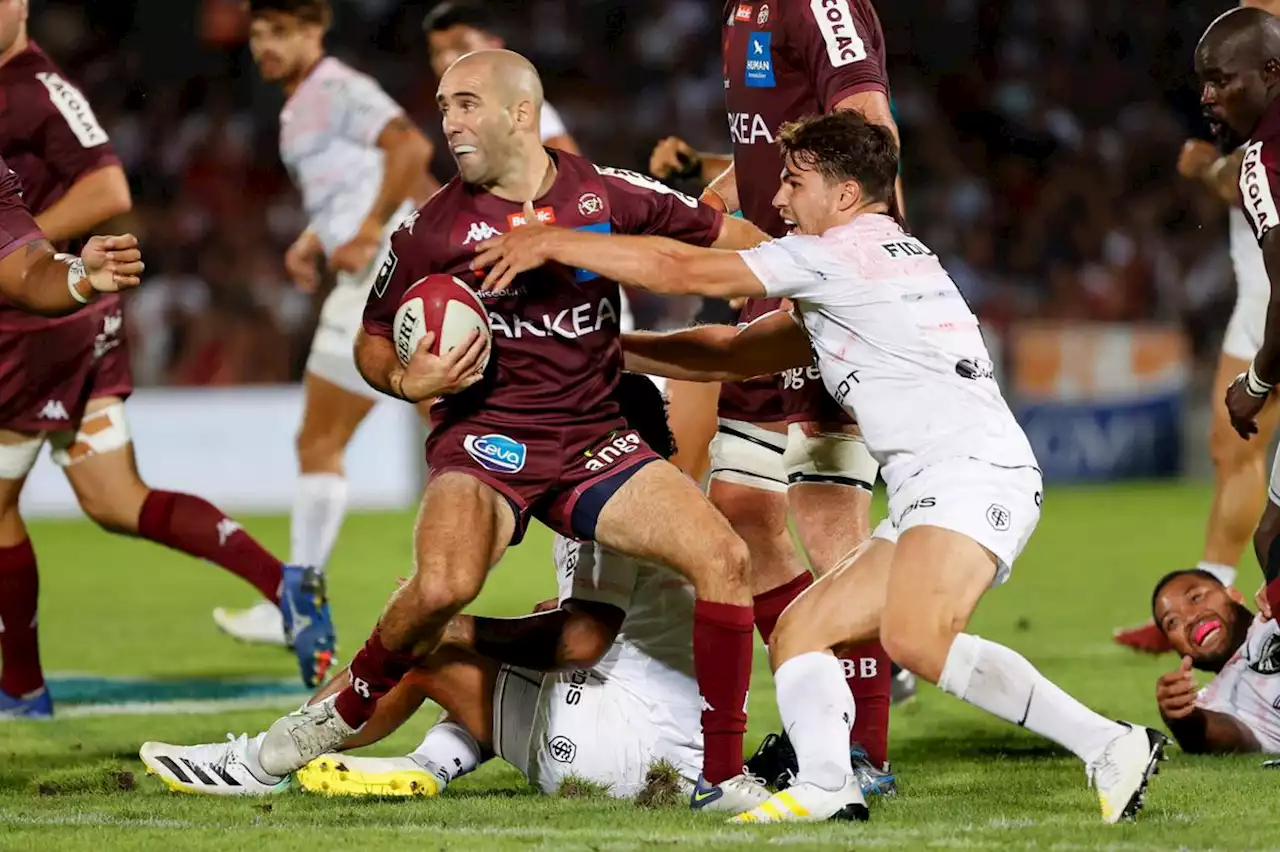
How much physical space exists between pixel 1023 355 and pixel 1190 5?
5310 mm

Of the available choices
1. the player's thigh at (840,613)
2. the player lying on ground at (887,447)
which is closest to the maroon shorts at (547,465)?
the player lying on ground at (887,447)

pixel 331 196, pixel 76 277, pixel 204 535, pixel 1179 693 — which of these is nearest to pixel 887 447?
pixel 1179 693

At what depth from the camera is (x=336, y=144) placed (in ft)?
30.6

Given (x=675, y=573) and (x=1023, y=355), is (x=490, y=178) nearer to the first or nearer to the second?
(x=675, y=573)

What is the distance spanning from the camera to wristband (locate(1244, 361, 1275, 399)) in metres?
6.04

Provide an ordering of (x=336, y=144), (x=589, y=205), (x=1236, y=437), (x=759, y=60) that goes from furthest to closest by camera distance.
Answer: (x=336, y=144)
(x=1236, y=437)
(x=759, y=60)
(x=589, y=205)

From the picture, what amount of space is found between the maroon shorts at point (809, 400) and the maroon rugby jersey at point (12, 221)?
239cm

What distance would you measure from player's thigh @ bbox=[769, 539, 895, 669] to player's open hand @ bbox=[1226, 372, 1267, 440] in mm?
1734

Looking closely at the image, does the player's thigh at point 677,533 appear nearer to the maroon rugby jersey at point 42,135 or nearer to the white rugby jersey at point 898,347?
the white rugby jersey at point 898,347

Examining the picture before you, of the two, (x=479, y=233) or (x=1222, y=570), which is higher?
(x=479, y=233)

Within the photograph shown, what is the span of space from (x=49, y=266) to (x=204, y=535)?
8.10 ft

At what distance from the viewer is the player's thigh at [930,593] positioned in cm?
469

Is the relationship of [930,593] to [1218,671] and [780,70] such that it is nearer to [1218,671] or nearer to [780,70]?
[1218,671]

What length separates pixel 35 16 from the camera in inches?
786
